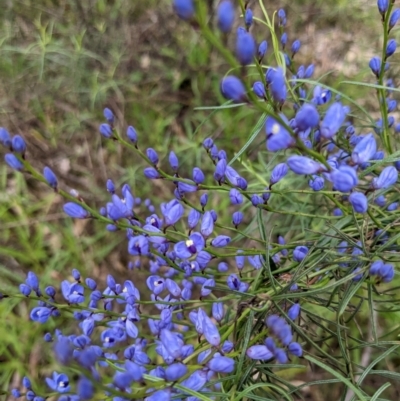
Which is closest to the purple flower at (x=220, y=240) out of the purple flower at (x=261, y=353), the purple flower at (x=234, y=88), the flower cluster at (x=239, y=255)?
the flower cluster at (x=239, y=255)

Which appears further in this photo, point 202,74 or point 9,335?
point 202,74

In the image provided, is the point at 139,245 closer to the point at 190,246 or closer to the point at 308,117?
the point at 190,246

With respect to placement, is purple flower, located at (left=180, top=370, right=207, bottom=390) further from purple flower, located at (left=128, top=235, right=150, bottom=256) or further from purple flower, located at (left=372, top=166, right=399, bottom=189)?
purple flower, located at (left=372, top=166, right=399, bottom=189)

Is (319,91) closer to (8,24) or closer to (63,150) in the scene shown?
(63,150)

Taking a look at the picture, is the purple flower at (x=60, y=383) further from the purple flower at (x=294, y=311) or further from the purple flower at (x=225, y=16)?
the purple flower at (x=225, y=16)

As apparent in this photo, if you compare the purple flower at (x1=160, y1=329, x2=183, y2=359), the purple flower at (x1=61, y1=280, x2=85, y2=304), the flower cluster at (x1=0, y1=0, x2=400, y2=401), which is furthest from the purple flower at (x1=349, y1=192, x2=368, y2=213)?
the purple flower at (x1=61, y1=280, x2=85, y2=304)

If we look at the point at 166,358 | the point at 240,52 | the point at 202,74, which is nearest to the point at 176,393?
the point at 166,358

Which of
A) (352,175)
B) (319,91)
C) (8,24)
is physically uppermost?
(8,24)
